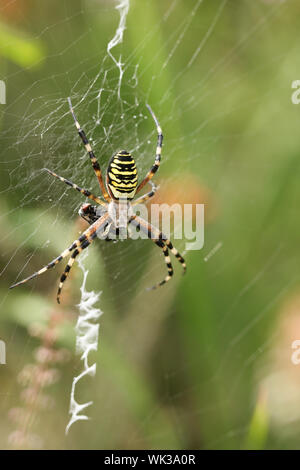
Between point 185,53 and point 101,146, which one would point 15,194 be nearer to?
point 101,146

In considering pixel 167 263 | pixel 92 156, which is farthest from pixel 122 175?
pixel 167 263

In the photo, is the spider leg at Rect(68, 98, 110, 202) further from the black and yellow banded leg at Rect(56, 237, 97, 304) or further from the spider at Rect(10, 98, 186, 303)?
the black and yellow banded leg at Rect(56, 237, 97, 304)

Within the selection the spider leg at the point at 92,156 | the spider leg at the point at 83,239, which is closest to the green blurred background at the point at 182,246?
the spider leg at the point at 83,239

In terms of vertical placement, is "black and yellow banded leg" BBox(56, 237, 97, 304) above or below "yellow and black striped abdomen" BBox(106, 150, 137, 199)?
below

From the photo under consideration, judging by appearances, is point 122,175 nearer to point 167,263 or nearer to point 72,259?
point 72,259

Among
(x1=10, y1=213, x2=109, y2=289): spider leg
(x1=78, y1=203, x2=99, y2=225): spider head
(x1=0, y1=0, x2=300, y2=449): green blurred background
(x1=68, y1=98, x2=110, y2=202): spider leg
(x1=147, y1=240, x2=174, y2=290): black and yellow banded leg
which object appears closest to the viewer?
(x1=68, y1=98, x2=110, y2=202): spider leg

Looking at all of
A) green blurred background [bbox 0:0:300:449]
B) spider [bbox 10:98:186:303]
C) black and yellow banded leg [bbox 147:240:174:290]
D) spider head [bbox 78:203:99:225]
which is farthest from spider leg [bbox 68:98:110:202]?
black and yellow banded leg [bbox 147:240:174:290]
